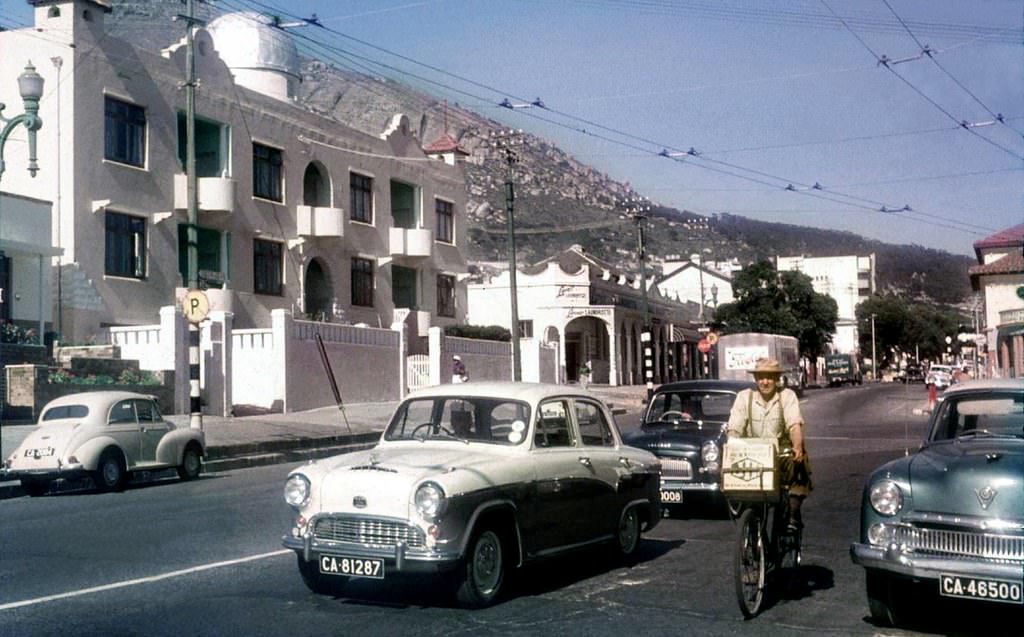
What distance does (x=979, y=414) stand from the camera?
8820 mm

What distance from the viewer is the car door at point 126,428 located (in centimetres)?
1831

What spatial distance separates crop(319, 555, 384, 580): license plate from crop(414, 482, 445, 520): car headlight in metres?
0.43

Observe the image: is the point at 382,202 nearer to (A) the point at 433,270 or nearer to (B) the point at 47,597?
(A) the point at 433,270

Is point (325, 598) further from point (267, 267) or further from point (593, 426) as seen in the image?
point (267, 267)

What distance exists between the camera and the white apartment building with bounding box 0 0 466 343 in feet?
105

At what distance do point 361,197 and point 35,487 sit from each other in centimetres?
2845

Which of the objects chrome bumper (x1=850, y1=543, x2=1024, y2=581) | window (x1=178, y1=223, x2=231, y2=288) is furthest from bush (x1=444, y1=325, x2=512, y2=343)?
chrome bumper (x1=850, y1=543, x2=1024, y2=581)

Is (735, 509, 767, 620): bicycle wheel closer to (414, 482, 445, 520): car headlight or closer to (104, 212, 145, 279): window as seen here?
(414, 482, 445, 520): car headlight

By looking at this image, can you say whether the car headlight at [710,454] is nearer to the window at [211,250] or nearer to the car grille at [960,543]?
the car grille at [960,543]

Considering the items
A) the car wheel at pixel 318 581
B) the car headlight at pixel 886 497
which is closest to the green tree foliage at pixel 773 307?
the car wheel at pixel 318 581

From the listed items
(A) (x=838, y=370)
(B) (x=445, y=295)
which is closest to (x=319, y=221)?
(B) (x=445, y=295)

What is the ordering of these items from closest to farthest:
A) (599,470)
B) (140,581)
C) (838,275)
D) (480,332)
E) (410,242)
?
(140,581) < (599,470) < (410,242) < (480,332) < (838,275)

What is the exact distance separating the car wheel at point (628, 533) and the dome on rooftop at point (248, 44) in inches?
1461

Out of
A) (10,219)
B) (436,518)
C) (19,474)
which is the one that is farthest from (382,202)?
(436,518)
